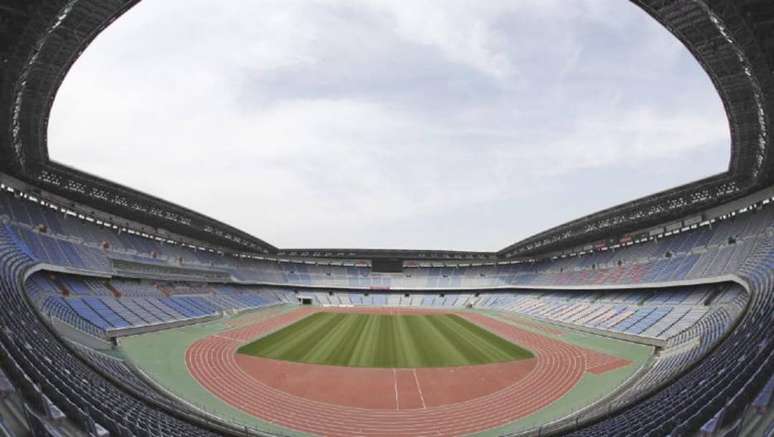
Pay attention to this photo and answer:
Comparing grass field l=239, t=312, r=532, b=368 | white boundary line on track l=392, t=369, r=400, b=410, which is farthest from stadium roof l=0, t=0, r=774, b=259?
white boundary line on track l=392, t=369, r=400, b=410

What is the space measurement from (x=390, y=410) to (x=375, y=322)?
2476 centimetres

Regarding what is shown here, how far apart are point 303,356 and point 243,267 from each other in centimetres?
3684

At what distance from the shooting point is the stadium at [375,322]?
10066mm

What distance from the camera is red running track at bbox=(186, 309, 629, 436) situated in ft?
45.6

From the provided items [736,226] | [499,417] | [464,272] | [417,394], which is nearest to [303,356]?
[417,394]

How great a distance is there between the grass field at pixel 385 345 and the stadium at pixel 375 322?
0.92 feet

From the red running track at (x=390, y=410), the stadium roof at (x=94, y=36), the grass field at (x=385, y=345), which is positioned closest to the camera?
the stadium roof at (x=94, y=36)

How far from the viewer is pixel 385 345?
91.0ft

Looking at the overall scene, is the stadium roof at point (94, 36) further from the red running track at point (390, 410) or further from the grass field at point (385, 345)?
the grass field at point (385, 345)

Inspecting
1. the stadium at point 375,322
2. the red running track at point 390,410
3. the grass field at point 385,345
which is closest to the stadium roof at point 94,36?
the stadium at point 375,322

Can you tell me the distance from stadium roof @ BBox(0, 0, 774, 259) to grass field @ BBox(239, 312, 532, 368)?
1758 centimetres

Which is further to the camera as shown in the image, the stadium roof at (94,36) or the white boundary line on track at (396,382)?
the white boundary line on track at (396,382)

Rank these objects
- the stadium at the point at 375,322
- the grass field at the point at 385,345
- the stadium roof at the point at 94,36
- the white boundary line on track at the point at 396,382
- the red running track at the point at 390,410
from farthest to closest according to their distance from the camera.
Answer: the grass field at the point at 385,345
the white boundary line on track at the point at 396,382
the red running track at the point at 390,410
the stadium roof at the point at 94,36
the stadium at the point at 375,322

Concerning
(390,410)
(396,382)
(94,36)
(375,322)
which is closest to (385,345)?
(396,382)
